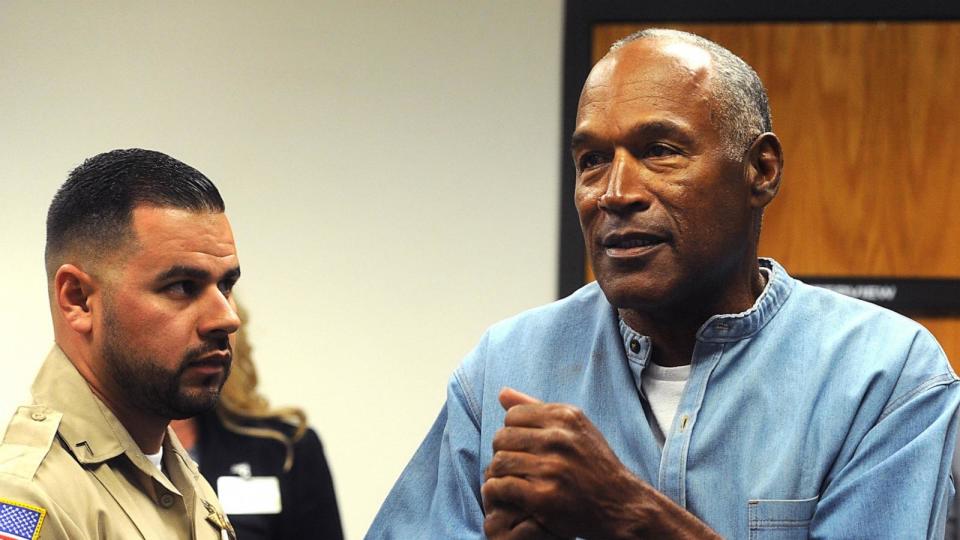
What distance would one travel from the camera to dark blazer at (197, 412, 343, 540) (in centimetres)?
259

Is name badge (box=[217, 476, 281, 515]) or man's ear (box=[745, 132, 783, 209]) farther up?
man's ear (box=[745, 132, 783, 209])

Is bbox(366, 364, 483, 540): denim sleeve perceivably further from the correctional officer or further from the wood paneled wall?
the wood paneled wall

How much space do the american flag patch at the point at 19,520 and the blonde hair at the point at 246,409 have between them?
1338 mm

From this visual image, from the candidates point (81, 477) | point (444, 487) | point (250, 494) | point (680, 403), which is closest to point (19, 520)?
point (81, 477)

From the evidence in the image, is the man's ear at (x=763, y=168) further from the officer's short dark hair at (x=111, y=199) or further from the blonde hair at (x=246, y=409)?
the blonde hair at (x=246, y=409)

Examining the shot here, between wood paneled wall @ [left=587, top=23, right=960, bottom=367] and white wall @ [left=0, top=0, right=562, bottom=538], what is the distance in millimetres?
619

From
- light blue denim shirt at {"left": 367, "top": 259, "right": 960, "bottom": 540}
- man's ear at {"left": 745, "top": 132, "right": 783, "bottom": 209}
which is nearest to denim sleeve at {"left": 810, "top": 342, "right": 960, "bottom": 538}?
light blue denim shirt at {"left": 367, "top": 259, "right": 960, "bottom": 540}

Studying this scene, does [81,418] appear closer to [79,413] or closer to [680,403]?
[79,413]

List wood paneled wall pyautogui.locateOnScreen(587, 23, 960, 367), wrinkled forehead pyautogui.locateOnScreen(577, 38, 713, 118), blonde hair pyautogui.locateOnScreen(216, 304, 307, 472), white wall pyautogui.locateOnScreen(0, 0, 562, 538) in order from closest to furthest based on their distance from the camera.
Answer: wrinkled forehead pyautogui.locateOnScreen(577, 38, 713, 118) → blonde hair pyautogui.locateOnScreen(216, 304, 307, 472) → wood paneled wall pyautogui.locateOnScreen(587, 23, 960, 367) → white wall pyautogui.locateOnScreen(0, 0, 562, 538)

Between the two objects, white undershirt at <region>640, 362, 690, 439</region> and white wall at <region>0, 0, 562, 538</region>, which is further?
white wall at <region>0, 0, 562, 538</region>

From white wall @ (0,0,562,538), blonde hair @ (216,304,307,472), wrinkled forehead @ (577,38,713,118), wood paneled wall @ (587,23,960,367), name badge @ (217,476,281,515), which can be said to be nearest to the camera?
wrinkled forehead @ (577,38,713,118)

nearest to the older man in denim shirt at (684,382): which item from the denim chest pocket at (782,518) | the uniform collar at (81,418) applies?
the denim chest pocket at (782,518)

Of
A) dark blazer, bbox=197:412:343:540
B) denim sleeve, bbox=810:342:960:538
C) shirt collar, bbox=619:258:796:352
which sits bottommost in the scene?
dark blazer, bbox=197:412:343:540

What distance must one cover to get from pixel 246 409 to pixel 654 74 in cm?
154
